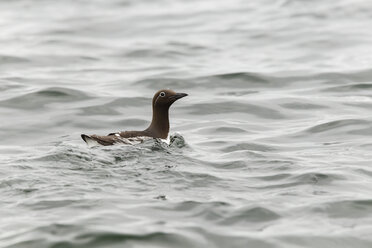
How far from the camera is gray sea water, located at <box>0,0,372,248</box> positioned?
9766 mm

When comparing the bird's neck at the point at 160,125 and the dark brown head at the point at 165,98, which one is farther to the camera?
the dark brown head at the point at 165,98

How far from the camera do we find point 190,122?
56.2ft

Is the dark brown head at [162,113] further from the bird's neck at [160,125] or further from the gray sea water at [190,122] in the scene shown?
the gray sea water at [190,122]

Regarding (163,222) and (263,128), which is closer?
(163,222)

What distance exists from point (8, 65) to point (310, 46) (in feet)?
29.1

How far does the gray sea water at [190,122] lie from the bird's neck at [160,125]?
363mm

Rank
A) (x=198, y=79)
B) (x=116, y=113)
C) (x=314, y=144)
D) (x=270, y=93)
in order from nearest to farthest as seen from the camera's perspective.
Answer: (x=314, y=144), (x=116, y=113), (x=270, y=93), (x=198, y=79)

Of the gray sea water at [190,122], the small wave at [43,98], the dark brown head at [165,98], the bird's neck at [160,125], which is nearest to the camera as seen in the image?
the gray sea water at [190,122]

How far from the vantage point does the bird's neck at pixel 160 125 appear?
556 inches

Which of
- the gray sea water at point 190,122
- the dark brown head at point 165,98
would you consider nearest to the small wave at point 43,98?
the gray sea water at point 190,122

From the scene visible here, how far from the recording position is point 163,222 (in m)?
9.67

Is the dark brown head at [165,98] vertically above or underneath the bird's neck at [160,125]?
above

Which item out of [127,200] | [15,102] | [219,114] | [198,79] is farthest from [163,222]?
[198,79]

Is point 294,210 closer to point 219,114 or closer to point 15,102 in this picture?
point 219,114
